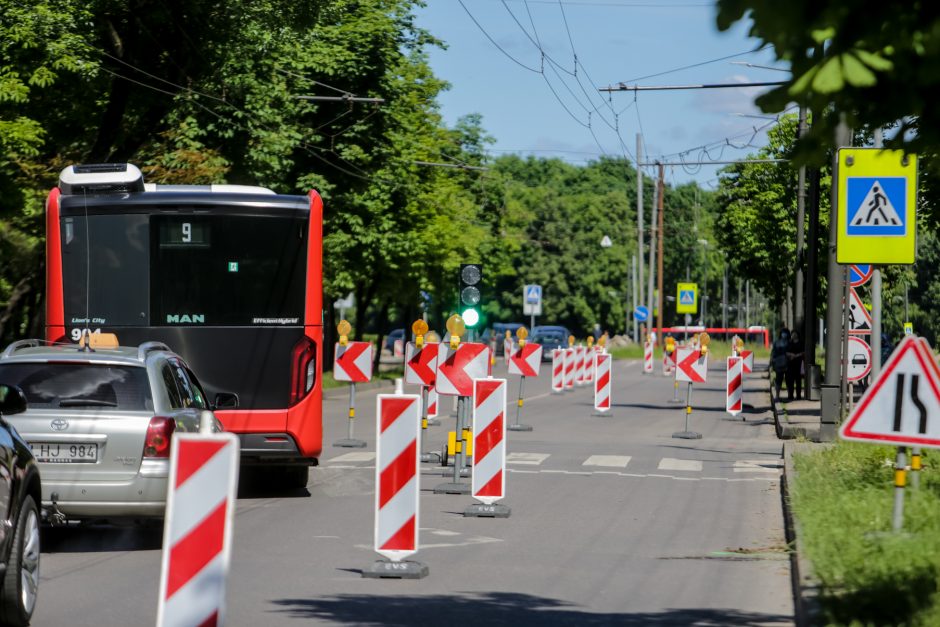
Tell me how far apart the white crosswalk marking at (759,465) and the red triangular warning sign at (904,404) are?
10.5 m

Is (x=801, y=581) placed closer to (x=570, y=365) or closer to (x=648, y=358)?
(x=570, y=365)

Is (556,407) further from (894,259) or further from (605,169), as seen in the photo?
(605,169)

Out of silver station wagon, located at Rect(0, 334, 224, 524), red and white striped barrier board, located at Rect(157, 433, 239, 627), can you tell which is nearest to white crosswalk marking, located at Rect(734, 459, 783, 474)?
silver station wagon, located at Rect(0, 334, 224, 524)

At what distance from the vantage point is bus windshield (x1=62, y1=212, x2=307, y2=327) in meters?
15.1

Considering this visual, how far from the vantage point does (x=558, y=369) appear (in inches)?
1686

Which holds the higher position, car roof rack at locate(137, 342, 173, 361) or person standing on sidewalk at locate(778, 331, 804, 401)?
car roof rack at locate(137, 342, 173, 361)

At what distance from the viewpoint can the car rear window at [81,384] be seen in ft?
36.8

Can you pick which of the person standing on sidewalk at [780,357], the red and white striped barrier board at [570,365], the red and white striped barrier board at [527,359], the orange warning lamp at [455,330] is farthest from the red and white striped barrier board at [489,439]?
the red and white striped barrier board at [570,365]

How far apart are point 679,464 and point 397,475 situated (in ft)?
36.1

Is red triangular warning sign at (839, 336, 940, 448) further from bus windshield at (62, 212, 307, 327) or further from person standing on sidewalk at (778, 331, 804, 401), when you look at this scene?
person standing on sidewalk at (778, 331, 804, 401)

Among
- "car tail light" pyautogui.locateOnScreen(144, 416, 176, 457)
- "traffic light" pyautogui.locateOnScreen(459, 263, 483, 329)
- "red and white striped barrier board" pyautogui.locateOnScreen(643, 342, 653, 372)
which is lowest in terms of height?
"red and white striped barrier board" pyautogui.locateOnScreen(643, 342, 653, 372)

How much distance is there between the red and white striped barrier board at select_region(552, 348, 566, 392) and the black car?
33.6 meters

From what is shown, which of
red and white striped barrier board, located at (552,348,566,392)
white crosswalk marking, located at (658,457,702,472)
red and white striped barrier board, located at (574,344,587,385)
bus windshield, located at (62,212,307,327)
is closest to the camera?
bus windshield, located at (62,212,307,327)

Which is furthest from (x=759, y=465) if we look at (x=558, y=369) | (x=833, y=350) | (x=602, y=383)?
(x=558, y=369)
